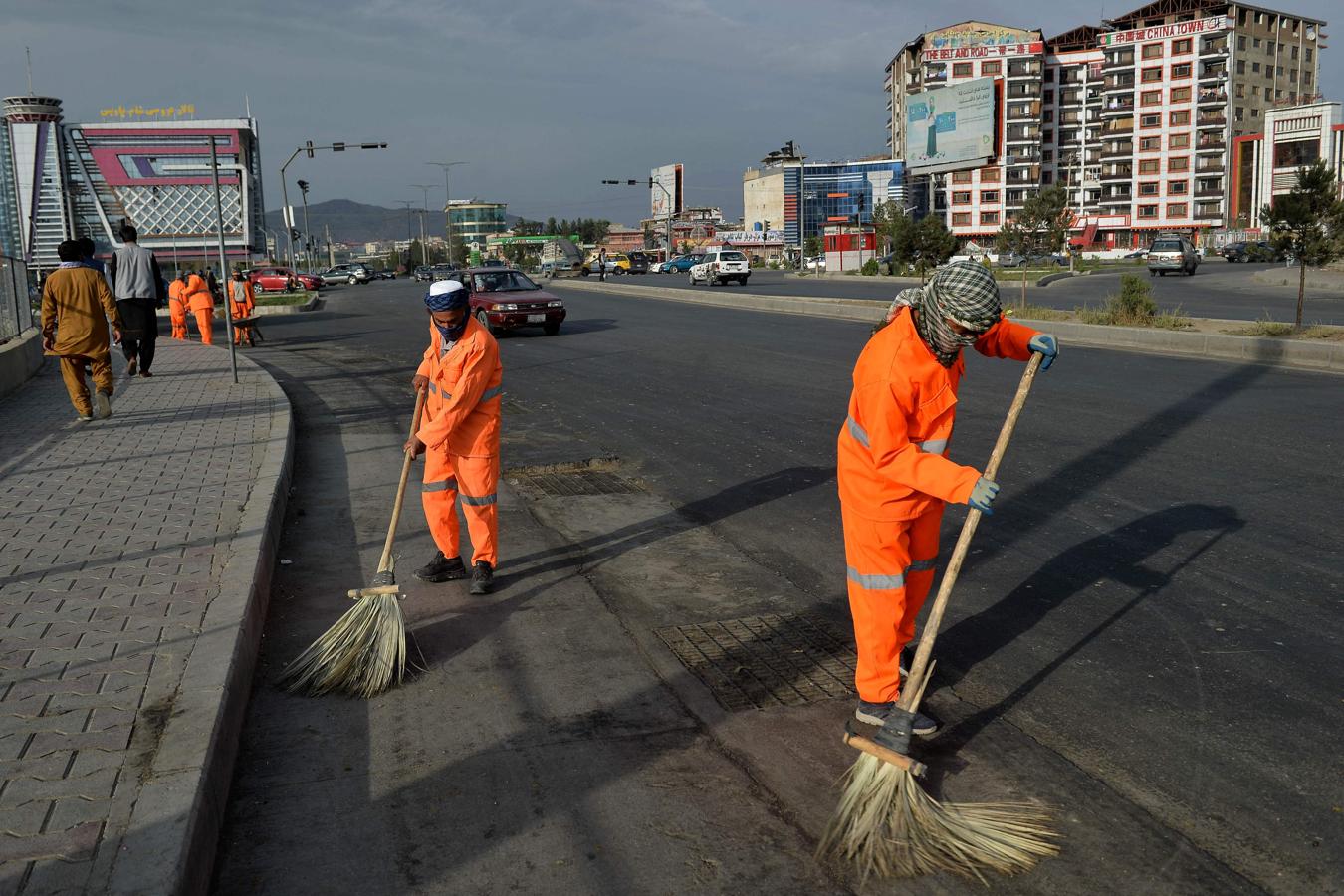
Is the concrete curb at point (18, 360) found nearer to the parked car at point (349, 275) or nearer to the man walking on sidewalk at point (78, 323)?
the man walking on sidewalk at point (78, 323)

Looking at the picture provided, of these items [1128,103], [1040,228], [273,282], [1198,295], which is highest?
[1128,103]

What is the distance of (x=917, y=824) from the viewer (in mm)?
3295

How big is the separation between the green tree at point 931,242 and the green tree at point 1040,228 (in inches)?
252

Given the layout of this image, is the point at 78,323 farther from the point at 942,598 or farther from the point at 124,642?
the point at 942,598

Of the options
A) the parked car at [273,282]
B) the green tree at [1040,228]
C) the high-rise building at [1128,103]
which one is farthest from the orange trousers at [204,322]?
the high-rise building at [1128,103]

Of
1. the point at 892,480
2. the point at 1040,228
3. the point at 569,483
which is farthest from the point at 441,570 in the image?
the point at 1040,228

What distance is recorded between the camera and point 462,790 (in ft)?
12.1

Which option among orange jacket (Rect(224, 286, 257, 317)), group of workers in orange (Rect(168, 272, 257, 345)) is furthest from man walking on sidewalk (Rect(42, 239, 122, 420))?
orange jacket (Rect(224, 286, 257, 317))

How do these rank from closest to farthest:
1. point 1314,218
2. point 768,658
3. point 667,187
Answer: point 768,658 < point 1314,218 < point 667,187

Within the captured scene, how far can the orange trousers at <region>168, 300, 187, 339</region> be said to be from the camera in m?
23.3

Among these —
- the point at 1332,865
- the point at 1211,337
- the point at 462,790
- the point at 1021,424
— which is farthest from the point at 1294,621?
the point at 1211,337

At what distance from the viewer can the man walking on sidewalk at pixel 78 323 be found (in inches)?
415

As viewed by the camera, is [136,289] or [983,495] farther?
[136,289]

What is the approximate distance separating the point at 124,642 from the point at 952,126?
203 ft
